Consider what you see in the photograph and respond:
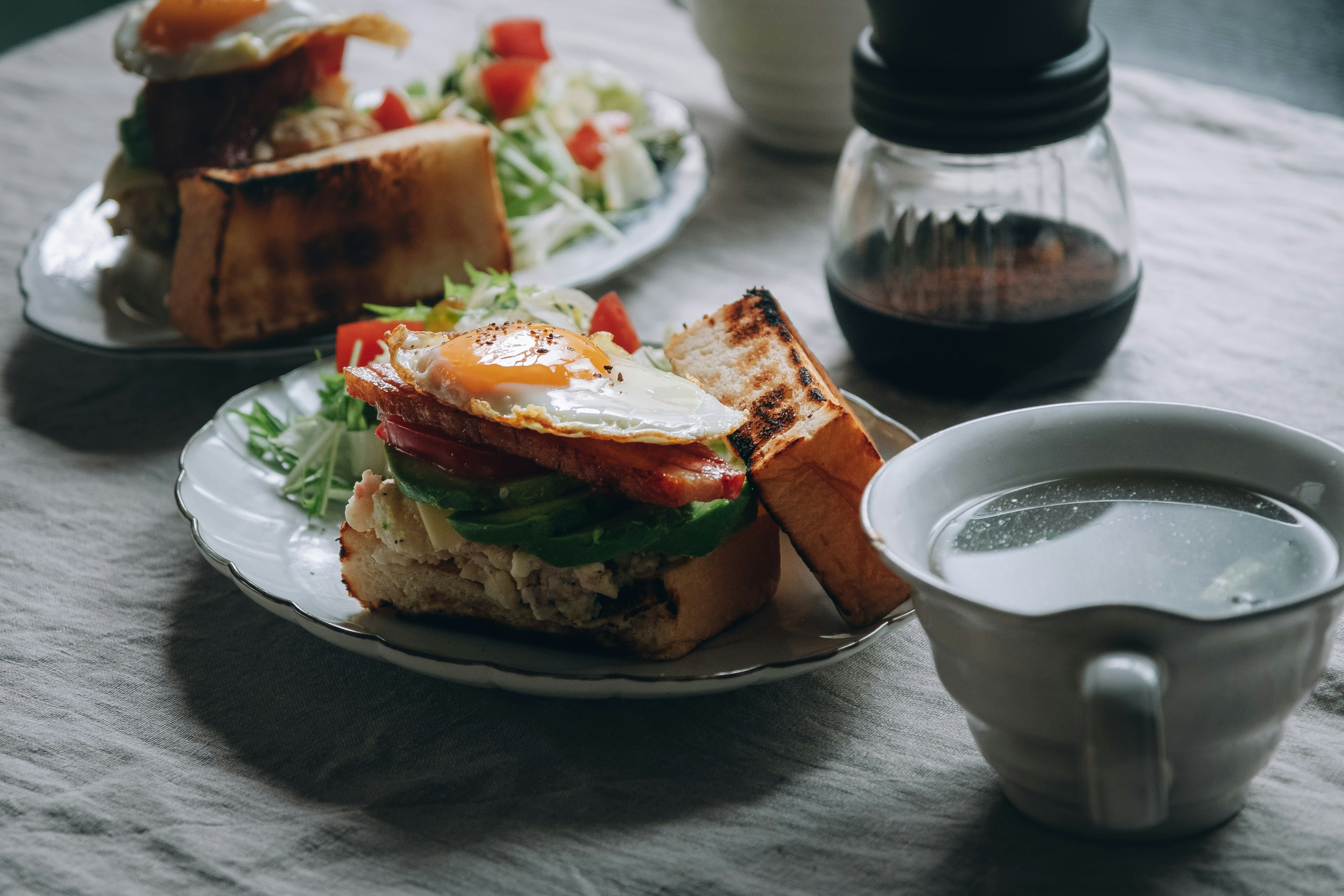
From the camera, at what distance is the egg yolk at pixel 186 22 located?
10.2ft

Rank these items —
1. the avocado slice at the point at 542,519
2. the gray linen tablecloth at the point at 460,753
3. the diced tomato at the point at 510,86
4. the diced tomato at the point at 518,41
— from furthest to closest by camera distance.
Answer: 1. the diced tomato at the point at 518,41
2. the diced tomato at the point at 510,86
3. the avocado slice at the point at 542,519
4. the gray linen tablecloth at the point at 460,753

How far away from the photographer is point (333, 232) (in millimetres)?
2994

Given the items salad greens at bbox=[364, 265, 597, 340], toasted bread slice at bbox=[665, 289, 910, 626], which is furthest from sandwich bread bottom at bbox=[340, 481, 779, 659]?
salad greens at bbox=[364, 265, 597, 340]

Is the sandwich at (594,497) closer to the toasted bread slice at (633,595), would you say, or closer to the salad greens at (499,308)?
the toasted bread slice at (633,595)

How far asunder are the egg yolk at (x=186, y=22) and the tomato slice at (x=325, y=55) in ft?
0.69

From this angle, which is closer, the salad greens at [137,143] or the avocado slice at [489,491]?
the avocado slice at [489,491]

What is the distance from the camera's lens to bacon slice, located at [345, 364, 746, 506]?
173cm

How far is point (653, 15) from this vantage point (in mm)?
5102

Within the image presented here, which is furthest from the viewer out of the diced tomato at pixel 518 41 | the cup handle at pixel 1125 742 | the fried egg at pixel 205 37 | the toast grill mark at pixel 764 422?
the diced tomato at pixel 518 41

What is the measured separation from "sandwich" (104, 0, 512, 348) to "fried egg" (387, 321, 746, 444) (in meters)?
1.16

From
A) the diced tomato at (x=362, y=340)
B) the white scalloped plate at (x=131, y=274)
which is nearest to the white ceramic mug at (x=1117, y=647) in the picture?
the diced tomato at (x=362, y=340)

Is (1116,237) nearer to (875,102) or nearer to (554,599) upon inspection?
(875,102)

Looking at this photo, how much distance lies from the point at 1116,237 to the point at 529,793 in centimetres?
178

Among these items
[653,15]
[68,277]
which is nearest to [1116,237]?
[68,277]
